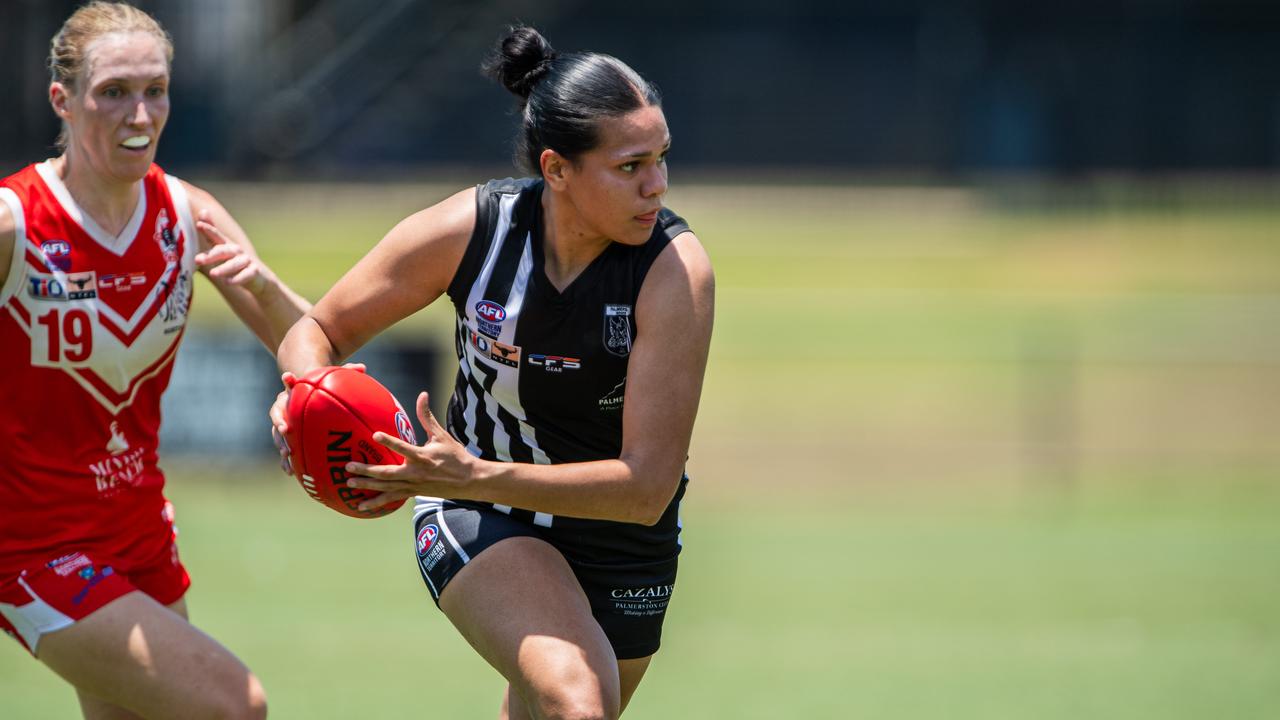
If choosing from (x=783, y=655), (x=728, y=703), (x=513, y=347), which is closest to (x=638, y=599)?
(x=513, y=347)

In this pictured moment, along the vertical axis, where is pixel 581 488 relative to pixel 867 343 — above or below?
above

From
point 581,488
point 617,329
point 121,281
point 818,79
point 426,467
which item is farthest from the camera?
point 818,79

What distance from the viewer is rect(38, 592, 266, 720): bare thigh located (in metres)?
3.88

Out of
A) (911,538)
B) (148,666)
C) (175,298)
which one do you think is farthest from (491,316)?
(911,538)

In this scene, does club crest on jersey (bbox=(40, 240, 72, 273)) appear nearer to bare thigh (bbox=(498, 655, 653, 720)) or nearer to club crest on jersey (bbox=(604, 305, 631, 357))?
club crest on jersey (bbox=(604, 305, 631, 357))

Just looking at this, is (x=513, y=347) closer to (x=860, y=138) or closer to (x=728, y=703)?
(x=728, y=703)

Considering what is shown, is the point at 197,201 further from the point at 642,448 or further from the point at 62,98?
the point at 642,448

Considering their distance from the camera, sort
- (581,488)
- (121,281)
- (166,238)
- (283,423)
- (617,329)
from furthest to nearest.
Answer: (166,238) < (121,281) < (617,329) < (283,423) < (581,488)

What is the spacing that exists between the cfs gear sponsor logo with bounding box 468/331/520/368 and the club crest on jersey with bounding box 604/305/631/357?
0.25 metres

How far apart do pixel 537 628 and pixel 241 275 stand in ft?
4.30

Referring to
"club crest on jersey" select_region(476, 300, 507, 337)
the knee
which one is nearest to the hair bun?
"club crest on jersey" select_region(476, 300, 507, 337)

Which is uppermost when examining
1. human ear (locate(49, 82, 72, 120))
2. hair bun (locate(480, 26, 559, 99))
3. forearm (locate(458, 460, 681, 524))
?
hair bun (locate(480, 26, 559, 99))

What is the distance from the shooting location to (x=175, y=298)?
436cm

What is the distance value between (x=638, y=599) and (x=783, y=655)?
3.83 m
